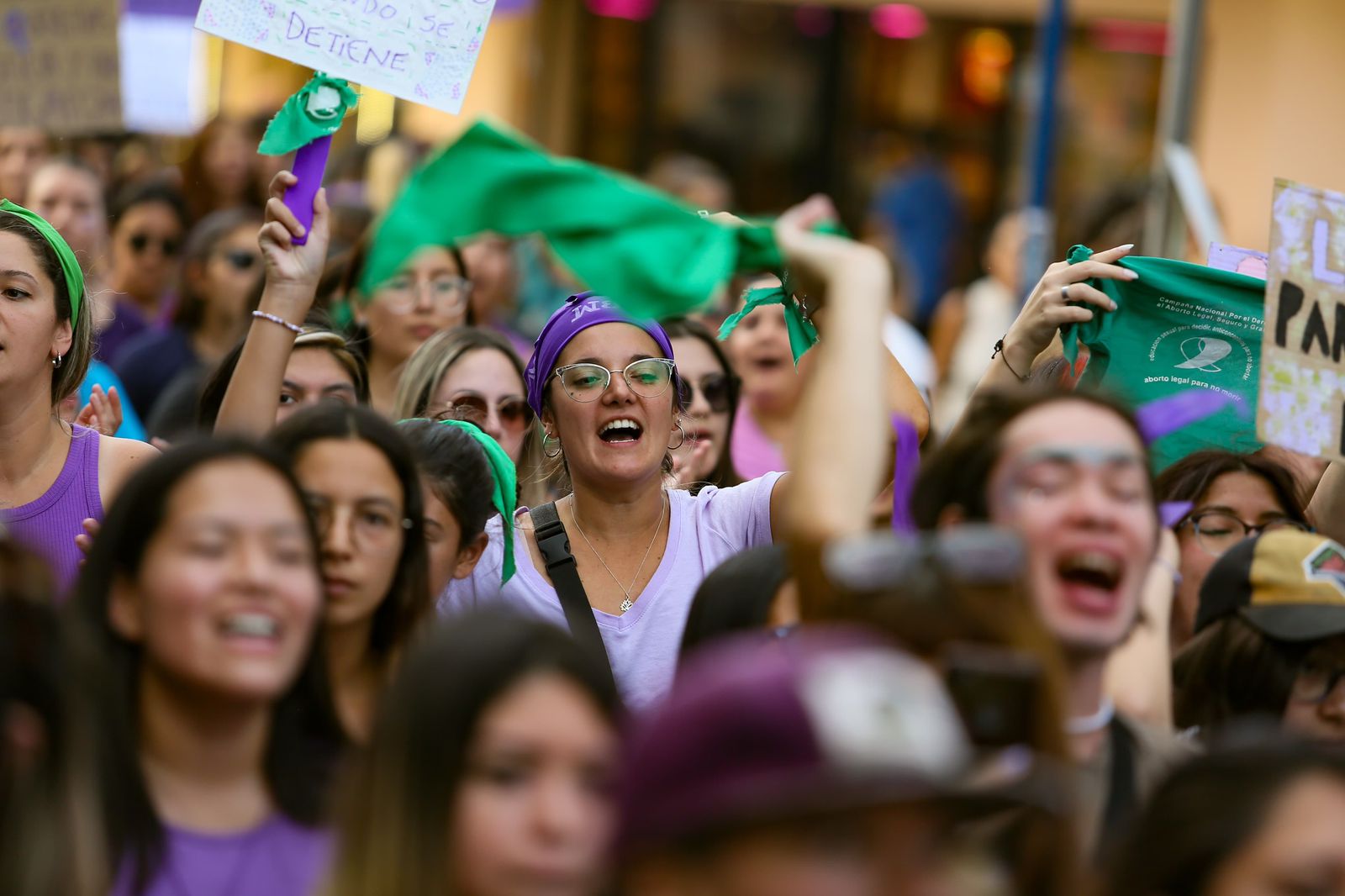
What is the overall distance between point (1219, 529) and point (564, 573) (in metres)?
1.72

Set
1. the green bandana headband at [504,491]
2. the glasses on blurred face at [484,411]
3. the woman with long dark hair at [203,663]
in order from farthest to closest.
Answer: the glasses on blurred face at [484,411] → the green bandana headband at [504,491] → the woman with long dark hair at [203,663]

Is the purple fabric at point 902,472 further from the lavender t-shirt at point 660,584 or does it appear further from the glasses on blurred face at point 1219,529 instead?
the glasses on blurred face at point 1219,529

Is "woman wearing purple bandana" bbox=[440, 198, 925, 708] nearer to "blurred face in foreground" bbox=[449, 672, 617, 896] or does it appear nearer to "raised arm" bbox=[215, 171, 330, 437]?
"raised arm" bbox=[215, 171, 330, 437]

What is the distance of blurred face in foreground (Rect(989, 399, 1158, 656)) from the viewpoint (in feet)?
9.54

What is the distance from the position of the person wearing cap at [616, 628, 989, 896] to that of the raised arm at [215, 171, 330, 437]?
2.47m

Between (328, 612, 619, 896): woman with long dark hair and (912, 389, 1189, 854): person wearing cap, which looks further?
(912, 389, 1189, 854): person wearing cap

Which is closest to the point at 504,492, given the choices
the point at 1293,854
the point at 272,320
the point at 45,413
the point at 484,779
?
the point at 272,320

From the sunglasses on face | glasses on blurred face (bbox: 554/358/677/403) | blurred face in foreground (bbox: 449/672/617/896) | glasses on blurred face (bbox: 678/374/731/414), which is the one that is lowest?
blurred face in foreground (bbox: 449/672/617/896)

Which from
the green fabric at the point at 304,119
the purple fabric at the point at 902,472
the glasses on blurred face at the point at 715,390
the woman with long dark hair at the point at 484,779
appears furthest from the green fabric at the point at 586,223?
the glasses on blurred face at the point at 715,390

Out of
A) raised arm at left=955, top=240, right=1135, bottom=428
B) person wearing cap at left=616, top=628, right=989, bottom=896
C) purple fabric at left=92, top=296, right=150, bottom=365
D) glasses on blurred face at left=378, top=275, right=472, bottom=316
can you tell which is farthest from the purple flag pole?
purple fabric at left=92, top=296, right=150, bottom=365

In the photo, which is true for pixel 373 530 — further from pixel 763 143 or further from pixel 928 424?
pixel 763 143

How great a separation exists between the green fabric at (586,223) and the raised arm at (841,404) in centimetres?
19

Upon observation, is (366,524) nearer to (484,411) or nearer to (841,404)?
(841,404)

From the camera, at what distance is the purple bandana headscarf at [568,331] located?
490 centimetres
